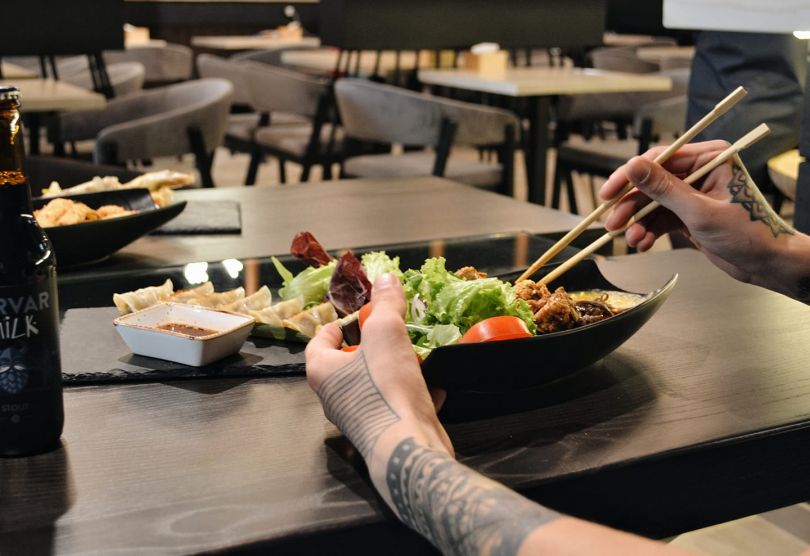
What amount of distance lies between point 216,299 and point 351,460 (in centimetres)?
43

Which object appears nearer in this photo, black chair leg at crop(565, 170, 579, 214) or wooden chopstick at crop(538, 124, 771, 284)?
wooden chopstick at crop(538, 124, 771, 284)

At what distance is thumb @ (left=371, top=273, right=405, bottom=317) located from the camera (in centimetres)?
95

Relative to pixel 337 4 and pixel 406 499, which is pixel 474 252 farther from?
pixel 337 4

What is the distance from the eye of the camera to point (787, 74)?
11.8 ft

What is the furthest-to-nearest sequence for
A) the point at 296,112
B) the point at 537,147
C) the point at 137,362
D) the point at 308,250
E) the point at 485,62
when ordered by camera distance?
1. the point at 296,112
2. the point at 485,62
3. the point at 537,147
4. the point at 308,250
5. the point at 137,362

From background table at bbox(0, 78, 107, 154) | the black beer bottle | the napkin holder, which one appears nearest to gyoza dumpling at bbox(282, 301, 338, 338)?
the black beer bottle

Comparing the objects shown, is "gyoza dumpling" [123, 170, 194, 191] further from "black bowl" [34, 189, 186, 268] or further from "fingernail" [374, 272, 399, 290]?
"fingernail" [374, 272, 399, 290]

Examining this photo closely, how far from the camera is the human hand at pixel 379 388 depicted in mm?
880

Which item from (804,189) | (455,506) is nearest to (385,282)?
(455,506)

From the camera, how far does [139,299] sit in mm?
1242

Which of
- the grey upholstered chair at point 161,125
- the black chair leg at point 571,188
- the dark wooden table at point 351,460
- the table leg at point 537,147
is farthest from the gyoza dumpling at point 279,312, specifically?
the black chair leg at point 571,188

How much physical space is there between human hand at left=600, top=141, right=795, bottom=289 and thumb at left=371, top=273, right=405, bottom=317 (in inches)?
16.5

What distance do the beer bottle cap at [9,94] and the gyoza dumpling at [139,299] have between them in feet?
1.36

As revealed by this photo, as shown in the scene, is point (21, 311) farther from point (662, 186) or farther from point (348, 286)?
point (662, 186)
